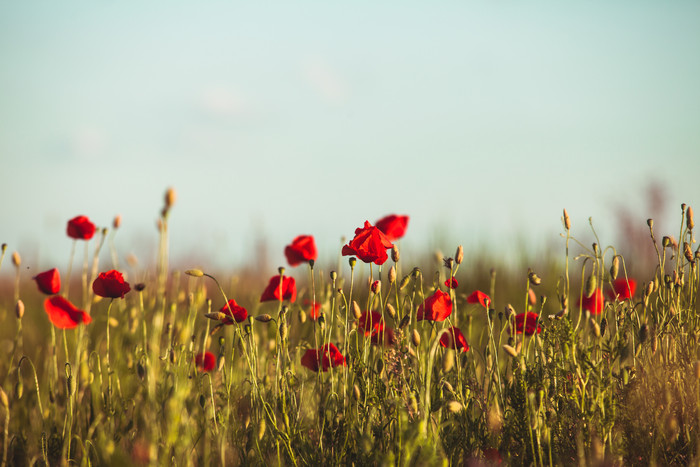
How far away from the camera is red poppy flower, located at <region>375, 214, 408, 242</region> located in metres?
2.37

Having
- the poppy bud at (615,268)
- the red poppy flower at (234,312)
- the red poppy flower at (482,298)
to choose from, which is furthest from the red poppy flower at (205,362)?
the poppy bud at (615,268)

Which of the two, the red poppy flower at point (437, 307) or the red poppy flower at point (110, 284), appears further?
the red poppy flower at point (110, 284)

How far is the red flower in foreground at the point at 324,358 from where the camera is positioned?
2.07 metres

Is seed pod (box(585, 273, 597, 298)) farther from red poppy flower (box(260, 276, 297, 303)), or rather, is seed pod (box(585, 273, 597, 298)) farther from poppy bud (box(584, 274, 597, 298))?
red poppy flower (box(260, 276, 297, 303))

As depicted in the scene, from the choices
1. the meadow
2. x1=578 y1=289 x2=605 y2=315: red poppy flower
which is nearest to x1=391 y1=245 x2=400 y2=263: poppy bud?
the meadow

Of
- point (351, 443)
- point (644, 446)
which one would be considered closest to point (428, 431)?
point (351, 443)

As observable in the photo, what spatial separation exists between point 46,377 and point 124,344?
542 mm

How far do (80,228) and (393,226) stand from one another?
1.27 meters

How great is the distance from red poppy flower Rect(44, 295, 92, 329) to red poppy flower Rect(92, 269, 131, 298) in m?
0.14

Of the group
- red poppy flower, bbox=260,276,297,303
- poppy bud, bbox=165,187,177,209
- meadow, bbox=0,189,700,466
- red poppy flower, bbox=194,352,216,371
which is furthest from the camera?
red poppy flower, bbox=194,352,216,371

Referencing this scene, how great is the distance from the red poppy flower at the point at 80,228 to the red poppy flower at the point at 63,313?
396 mm

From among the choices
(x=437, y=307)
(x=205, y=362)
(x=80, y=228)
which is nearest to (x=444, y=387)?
(x=437, y=307)

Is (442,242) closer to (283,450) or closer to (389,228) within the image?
(389,228)

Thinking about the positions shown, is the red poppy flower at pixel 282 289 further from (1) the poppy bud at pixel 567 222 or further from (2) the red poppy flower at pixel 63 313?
(1) the poppy bud at pixel 567 222
